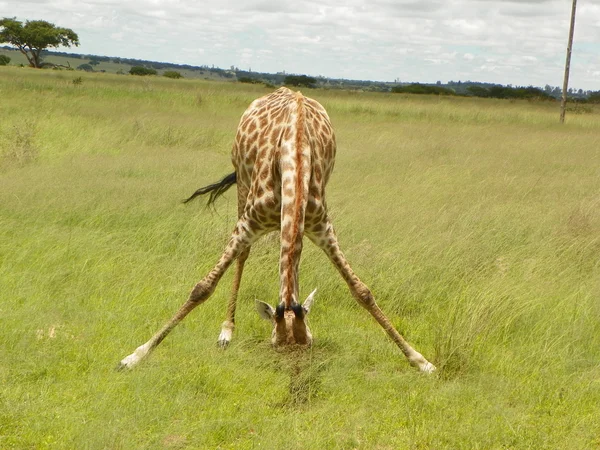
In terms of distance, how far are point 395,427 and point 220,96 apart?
20923 millimetres

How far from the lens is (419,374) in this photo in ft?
15.6

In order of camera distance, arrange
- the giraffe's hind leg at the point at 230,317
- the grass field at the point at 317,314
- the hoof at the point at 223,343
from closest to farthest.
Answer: the grass field at the point at 317,314 → the hoof at the point at 223,343 → the giraffe's hind leg at the point at 230,317

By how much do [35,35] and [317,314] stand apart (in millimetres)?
52639

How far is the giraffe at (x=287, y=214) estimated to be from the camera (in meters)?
4.10

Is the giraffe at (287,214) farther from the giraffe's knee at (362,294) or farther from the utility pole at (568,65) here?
the utility pole at (568,65)

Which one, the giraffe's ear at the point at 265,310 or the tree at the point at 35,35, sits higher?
the tree at the point at 35,35

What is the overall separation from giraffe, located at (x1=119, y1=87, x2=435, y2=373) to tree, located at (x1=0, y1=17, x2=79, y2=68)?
172ft

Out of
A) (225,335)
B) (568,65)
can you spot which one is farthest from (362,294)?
(568,65)

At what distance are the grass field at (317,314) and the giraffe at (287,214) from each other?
0.88ft

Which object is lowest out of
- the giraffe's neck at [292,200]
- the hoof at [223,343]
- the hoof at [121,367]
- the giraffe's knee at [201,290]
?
the hoof at [121,367]

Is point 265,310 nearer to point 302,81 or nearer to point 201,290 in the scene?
point 201,290

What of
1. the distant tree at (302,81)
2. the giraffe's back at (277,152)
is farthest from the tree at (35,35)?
the giraffe's back at (277,152)

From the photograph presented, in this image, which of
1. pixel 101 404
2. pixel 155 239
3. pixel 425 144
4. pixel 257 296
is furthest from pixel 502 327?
pixel 425 144

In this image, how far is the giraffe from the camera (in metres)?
4.10
